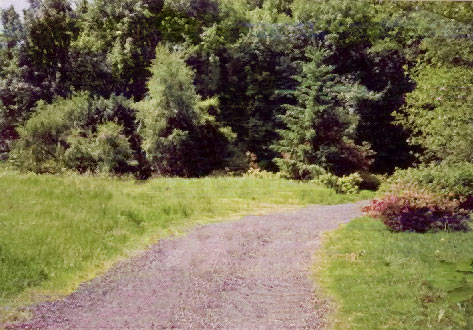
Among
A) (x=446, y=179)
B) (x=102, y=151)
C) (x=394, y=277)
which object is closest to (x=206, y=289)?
(x=394, y=277)

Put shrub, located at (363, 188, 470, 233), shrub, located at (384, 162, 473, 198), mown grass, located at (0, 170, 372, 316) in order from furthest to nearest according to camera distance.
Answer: shrub, located at (384, 162, 473, 198), shrub, located at (363, 188, 470, 233), mown grass, located at (0, 170, 372, 316)

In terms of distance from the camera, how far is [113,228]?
9805 mm

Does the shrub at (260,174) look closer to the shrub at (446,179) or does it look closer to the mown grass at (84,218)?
the mown grass at (84,218)

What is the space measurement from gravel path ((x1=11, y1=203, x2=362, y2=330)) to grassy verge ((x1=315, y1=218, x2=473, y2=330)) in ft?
1.58

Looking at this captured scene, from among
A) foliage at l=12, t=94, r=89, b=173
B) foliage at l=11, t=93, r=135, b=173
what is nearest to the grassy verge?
foliage at l=12, t=94, r=89, b=173

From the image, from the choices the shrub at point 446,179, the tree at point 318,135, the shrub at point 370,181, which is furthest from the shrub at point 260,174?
the shrub at point 446,179

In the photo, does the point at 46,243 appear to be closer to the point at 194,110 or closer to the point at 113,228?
the point at 113,228

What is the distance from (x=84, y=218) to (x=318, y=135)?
46.8 feet

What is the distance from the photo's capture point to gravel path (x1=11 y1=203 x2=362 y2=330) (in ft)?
19.4

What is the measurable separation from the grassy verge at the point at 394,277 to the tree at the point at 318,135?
32.3ft

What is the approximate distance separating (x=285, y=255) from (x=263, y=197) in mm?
6050

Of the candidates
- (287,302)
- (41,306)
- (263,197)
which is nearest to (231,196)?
(263,197)

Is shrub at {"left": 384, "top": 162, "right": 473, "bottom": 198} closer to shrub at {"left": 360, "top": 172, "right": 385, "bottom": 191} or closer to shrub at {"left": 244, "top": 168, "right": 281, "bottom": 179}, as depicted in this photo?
shrub at {"left": 360, "top": 172, "right": 385, "bottom": 191}

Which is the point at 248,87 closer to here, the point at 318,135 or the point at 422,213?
the point at 318,135
